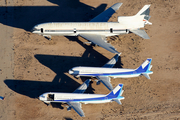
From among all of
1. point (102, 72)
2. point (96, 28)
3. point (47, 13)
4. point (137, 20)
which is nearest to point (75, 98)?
point (102, 72)

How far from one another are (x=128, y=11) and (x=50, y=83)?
25978 mm

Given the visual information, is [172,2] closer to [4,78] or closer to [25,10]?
[25,10]

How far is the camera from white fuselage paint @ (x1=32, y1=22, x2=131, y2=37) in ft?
117

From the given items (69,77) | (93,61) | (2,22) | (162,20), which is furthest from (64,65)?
(162,20)

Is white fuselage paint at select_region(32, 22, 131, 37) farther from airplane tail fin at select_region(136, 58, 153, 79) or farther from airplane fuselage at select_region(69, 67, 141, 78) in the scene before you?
airplane tail fin at select_region(136, 58, 153, 79)

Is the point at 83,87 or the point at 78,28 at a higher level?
the point at 78,28

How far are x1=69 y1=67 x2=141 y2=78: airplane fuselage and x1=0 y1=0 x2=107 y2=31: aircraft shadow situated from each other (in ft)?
44.7

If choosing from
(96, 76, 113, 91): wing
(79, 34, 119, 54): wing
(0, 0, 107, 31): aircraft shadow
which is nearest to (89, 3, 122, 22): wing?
(0, 0, 107, 31): aircraft shadow

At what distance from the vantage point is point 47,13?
4084 centimetres

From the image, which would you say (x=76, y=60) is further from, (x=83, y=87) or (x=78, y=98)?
(x=78, y=98)

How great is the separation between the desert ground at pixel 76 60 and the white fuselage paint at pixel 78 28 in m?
3.17

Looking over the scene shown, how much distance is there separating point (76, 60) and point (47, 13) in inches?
568

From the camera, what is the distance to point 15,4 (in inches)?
1618

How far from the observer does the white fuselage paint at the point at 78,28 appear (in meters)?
35.8
